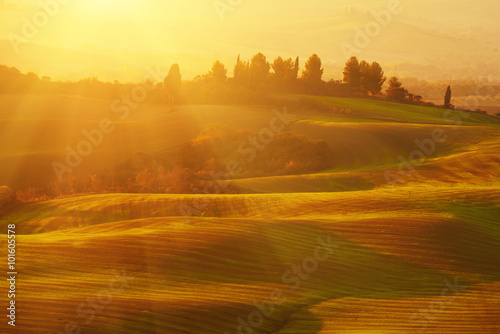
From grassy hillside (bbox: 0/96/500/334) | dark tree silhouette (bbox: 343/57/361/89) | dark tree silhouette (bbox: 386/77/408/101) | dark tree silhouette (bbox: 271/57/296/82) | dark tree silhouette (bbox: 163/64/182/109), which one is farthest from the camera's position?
dark tree silhouette (bbox: 343/57/361/89)

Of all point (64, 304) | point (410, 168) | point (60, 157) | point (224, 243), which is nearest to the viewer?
point (64, 304)

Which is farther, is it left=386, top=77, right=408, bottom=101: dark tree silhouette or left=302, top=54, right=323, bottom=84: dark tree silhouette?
left=302, top=54, right=323, bottom=84: dark tree silhouette

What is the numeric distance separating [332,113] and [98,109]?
108ft

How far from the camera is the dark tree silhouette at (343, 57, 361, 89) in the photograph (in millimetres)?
100188

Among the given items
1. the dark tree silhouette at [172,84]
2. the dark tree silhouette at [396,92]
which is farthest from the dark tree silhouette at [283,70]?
the dark tree silhouette at [172,84]

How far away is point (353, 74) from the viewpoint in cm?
10106

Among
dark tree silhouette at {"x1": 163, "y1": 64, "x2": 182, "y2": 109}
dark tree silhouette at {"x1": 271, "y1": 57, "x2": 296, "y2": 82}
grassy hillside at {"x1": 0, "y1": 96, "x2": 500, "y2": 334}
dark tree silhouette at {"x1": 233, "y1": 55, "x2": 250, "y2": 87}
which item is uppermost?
dark tree silhouette at {"x1": 271, "y1": 57, "x2": 296, "y2": 82}

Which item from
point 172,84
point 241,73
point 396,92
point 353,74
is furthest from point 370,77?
Result: point 172,84

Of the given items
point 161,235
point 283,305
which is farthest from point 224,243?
point 283,305

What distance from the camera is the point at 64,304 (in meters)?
10.0

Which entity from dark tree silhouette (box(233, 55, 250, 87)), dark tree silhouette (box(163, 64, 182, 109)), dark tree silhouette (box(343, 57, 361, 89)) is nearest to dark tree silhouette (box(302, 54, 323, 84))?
dark tree silhouette (box(343, 57, 361, 89))

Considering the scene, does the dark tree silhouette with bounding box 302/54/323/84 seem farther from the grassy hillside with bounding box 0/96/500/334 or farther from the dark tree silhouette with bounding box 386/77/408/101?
the grassy hillside with bounding box 0/96/500/334

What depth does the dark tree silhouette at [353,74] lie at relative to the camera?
100 metres

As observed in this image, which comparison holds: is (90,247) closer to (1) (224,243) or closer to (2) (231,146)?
(1) (224,243)
